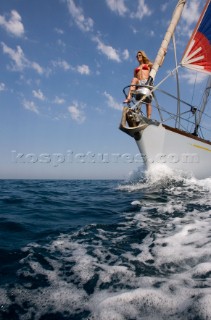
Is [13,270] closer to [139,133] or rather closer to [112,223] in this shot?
[112,223]

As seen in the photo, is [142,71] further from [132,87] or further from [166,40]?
[166,40]

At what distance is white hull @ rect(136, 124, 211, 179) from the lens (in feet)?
27.7

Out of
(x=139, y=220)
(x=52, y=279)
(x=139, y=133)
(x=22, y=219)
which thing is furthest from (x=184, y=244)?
(x=139, y=133)

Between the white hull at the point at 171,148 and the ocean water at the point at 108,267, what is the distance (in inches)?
156

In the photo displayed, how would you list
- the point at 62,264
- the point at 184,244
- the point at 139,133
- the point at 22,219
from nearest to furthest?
the point at 62,264 < the point at 184,244 < the point at 22,219 < the point at 139,133

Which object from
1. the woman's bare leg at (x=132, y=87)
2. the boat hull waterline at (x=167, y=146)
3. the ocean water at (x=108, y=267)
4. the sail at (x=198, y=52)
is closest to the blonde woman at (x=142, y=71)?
the woman's bare leg at (x=132, y=87)

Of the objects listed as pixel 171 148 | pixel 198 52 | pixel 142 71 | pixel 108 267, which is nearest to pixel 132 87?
pixel 142 71

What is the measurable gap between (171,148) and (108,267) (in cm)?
676

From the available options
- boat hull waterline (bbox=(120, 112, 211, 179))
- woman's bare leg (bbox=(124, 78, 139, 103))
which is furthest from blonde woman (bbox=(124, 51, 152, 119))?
boat hull waterline (bbox=(120, 112, 211, 179))

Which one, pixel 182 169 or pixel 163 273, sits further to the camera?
pixel 182 169

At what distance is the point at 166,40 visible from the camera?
9.16 m

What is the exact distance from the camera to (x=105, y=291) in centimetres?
211

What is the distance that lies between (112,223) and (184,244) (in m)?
1.59

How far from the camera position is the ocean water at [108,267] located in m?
1.85
